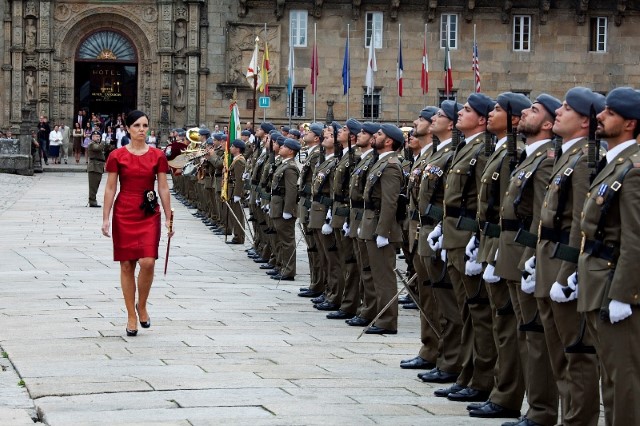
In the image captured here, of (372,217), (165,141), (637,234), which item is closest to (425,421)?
(637,234)

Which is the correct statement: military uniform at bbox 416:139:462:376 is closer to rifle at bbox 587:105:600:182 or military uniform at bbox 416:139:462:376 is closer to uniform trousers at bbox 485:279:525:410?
uniform trousers at bbox 485:279:525:410

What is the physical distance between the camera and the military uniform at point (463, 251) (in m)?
9.28

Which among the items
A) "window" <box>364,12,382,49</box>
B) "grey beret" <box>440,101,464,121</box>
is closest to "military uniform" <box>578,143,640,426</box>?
"grey beret" <box>440,101,464,121</box>

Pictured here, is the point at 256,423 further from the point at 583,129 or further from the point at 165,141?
the point at 165,141

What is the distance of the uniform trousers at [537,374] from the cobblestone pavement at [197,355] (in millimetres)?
606

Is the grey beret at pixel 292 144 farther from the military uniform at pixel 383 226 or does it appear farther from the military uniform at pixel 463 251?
the military uniform at pixel 463 251

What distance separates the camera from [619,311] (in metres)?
6.82

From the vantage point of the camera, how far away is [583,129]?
7.80 metres

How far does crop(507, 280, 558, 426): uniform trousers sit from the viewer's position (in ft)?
26.5

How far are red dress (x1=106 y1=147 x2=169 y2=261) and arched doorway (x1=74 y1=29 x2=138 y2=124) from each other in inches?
1466

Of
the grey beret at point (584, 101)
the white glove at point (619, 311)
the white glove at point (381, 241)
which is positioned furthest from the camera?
the white glove at point (381, 241)

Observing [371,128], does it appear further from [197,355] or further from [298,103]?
[298,103]

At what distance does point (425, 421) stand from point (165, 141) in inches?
1538

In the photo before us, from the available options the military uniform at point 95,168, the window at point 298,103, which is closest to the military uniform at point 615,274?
the military uniform at point 95,168
